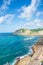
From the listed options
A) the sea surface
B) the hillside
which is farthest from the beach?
the hillside

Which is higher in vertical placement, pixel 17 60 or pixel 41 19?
pixel 41 19

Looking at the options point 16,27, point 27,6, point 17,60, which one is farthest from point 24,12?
point 17,60

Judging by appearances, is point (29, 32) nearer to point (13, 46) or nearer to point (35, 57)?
point (13, 46)

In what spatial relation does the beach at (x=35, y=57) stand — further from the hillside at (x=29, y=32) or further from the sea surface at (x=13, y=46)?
the hillside at (x=29, y=32)

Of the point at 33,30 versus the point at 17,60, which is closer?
the point at 17,60

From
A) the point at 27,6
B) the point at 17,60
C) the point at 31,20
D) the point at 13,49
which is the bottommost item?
the point at 17,60

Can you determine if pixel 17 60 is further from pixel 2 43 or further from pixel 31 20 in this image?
pixel 31 20
